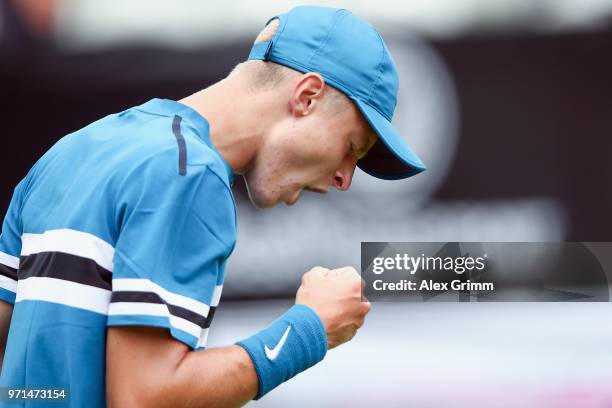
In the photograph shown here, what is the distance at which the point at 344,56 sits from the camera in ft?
5.50

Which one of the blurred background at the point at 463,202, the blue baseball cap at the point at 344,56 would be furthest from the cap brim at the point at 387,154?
the blurred background at the point at 463,202

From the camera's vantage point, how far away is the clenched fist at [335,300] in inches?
60.6

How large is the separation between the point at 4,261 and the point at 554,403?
1.94 m

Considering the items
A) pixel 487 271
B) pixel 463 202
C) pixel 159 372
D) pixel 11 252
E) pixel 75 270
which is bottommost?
pixel 159 372

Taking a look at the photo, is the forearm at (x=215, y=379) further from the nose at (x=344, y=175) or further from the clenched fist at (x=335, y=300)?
the nose at (x=344, y=175)

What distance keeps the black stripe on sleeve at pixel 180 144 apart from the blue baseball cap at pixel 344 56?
282 millimetres

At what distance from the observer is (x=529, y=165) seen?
117 inches

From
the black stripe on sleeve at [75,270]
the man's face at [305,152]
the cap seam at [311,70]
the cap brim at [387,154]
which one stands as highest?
the cap seam at [311,70]

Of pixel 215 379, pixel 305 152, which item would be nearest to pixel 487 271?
pixel 305 152

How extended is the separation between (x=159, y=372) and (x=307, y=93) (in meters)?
0.60

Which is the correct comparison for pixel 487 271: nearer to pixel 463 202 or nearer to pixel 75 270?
pixel 463 202

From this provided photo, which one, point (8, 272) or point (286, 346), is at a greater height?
point (8, 272)

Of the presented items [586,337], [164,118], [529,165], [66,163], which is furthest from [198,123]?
[586,337]

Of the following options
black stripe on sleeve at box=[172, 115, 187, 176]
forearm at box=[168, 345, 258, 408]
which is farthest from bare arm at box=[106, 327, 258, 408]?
black stripe on sleeve at box=[172, 115, 187, 176]
